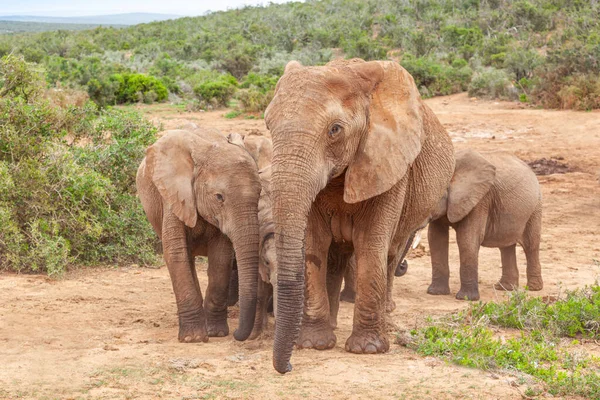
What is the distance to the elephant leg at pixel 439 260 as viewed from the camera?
8.22 metres

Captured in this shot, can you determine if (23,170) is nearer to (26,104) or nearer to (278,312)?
(26,104)

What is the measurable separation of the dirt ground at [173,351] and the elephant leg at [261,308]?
0.10 metres

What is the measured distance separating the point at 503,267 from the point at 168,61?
20.5 metres

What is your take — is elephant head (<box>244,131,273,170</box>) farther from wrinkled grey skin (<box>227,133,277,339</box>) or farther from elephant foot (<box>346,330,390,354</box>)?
elephant foot (<box>346,330,390,354</box>)

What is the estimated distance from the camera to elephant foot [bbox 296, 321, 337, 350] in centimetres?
564

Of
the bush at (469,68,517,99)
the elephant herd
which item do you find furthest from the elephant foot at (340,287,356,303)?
the bush at (469,68,517,99)

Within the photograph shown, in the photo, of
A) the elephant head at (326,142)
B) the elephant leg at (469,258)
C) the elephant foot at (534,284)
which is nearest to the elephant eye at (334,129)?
the elephant head at (326,142)

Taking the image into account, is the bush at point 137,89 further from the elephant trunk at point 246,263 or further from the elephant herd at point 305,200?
the elephant trunk at point 246,263

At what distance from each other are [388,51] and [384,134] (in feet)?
83.6

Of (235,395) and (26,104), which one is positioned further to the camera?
(26,104)

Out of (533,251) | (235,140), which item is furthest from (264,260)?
(533,251)

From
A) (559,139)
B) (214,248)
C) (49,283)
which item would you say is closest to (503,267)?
(214,248)

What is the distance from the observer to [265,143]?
6.97 meters

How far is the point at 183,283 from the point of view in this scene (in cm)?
601
